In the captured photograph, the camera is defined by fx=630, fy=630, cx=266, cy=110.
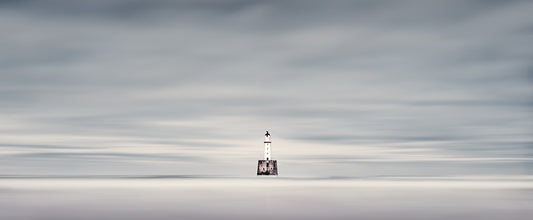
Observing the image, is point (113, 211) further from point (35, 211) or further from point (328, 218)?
point (328, 218)

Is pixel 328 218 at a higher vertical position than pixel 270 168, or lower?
lower

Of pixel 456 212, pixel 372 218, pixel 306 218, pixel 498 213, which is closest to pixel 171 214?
pixel 306 218

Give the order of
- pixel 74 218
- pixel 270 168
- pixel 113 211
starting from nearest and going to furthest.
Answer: pixel 74 218 < pixel 113 211 < pixel 270 168

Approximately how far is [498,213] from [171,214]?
16.1 meters

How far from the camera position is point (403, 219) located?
27312 millimetres

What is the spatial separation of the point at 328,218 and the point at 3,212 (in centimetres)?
1547

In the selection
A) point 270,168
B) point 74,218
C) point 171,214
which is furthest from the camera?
point 270,168

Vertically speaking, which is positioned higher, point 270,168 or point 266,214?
point 270,168

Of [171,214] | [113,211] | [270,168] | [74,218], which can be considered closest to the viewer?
[74,218]

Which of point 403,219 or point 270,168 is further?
point 270,168

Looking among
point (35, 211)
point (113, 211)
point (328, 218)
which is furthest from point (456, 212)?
point (35, 211)

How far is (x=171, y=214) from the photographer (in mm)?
29203

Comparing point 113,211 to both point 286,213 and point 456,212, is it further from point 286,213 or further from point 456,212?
point 456,212

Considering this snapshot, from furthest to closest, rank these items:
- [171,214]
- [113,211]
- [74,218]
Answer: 1. [113,211]
2. [171,214]
3. [74,218]
